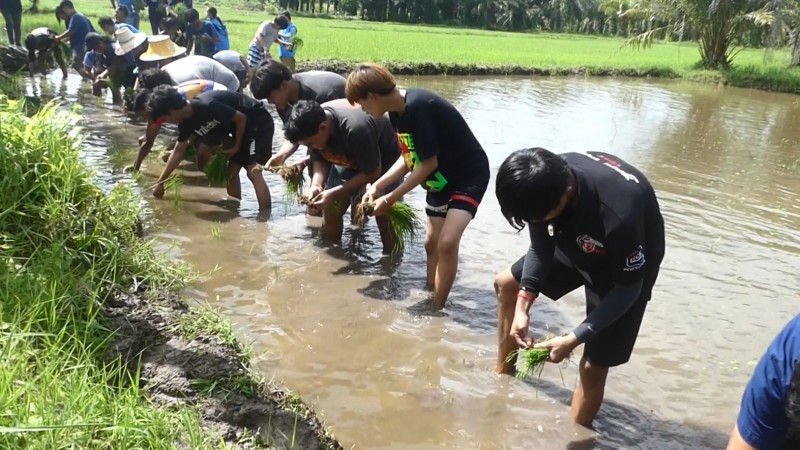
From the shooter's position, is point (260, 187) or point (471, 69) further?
point (471, 69)

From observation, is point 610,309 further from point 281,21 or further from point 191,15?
point 191,15

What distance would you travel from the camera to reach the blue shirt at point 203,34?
37.8 ft

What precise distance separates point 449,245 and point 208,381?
1.80 meters

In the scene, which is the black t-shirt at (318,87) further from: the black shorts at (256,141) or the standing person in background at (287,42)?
the standing person in background at (287,42)

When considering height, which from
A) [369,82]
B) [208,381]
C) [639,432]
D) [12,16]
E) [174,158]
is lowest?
[639,432]

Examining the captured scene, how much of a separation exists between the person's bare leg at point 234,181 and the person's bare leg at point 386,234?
1.73 meters

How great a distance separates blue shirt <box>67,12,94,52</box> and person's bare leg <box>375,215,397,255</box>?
29.6ft

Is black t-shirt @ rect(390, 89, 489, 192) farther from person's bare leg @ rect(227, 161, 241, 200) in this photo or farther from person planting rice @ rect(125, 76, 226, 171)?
person planting rice @ rect(125, 76, 226, 171)

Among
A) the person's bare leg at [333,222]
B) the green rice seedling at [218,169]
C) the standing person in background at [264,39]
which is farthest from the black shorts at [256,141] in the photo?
the standing person in background at [264,39]

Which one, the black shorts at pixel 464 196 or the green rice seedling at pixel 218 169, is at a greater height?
the black shorts at pixel 464 196

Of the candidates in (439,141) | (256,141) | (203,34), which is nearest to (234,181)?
(256,141)

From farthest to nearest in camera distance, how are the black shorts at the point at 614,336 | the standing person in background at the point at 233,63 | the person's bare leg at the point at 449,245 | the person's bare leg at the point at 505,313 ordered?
the standing person in background at the point at 233,63 < the person's bare leg at the point at 449,245 < the person's bare leg at the point at 505,313 < the black shorts at the point at 614,336

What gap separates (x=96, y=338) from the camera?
9.18 feet

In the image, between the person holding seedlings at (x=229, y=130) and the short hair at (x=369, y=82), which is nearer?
the short hair at (x=369, y=82)
